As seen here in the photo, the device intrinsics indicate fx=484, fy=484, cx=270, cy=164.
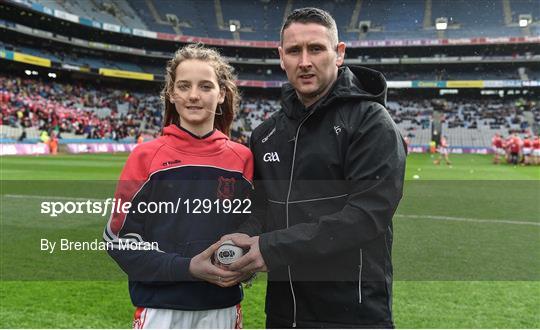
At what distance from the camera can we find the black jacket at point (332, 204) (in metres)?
1.92

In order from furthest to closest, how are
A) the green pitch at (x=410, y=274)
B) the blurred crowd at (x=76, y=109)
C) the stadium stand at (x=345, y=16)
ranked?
the stadium stand at (x=345, y=16), the blurred crowd at (x=76, y=109), the green pitch at (x=410, y=274)

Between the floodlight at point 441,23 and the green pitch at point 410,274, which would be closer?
the green pitch at point 410,274

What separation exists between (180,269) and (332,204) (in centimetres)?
71

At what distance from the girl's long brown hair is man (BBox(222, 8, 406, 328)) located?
411 mm

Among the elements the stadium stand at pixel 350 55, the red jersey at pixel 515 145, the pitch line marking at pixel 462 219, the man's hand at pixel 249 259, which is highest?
the stadium stand at pixel 350 55

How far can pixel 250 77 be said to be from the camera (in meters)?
57.3

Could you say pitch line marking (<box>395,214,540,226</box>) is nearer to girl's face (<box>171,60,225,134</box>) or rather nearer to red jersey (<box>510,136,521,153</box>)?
girl's face (<box>171,60,225,134</box>)

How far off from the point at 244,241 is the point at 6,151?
26.1m

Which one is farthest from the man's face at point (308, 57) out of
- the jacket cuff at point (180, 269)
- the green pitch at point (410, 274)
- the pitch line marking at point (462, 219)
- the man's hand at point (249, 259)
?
the pitch line marking at point (462, 219)

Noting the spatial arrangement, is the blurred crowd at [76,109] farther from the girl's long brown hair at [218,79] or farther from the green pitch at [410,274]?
the girl's long brown hair at [218,79]

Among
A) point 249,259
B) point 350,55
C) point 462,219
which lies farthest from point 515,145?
point 350,55

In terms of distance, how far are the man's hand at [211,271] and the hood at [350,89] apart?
0.74m

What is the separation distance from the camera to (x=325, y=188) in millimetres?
2094

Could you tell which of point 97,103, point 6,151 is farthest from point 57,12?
point 6,151
